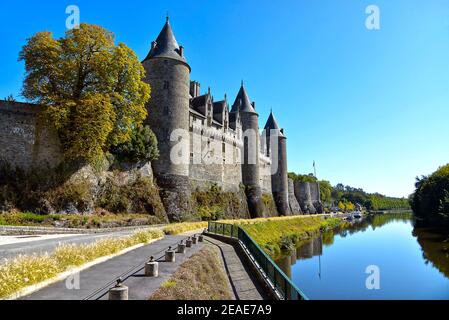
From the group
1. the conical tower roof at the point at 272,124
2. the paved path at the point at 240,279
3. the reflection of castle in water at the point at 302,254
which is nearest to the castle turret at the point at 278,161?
the conical tower roof at the point at 272,124

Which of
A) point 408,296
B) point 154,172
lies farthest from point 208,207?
point 408,296

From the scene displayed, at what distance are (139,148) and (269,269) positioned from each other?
21516 millimetres

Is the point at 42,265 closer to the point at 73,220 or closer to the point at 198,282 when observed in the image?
the point at 198,282

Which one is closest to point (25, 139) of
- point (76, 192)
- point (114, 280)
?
point (76, 192)

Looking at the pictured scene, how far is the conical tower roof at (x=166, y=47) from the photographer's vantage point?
3584 centimetres

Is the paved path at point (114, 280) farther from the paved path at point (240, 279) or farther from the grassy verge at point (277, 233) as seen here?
the grassy verge at point (277, 233)

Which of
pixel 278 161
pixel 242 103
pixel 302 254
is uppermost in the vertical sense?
pixel 242 103

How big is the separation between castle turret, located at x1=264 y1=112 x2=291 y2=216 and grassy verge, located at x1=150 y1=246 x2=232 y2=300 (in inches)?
1986

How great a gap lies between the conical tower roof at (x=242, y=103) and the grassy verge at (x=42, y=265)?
45.2 m

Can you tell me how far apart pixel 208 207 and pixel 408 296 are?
23971 mm

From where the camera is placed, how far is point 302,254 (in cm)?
3331

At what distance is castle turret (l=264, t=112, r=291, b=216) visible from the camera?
210 feet

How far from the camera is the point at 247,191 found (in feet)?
172

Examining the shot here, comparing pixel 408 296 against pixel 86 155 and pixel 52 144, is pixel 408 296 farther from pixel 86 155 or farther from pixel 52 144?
pixel 52 144
